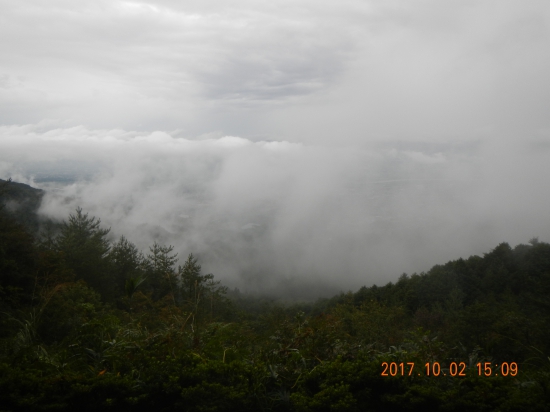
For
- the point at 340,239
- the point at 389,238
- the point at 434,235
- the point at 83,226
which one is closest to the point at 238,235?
the point at 340,239

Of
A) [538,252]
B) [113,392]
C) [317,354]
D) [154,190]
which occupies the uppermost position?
[154,190]

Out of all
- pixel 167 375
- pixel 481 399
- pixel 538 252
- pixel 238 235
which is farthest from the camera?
pixel 238 235

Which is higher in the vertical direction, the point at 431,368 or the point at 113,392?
the point at 431,368

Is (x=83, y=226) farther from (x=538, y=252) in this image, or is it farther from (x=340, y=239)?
(x=340, y=239)

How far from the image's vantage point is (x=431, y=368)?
4.33m

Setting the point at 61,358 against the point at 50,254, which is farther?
the point at 50,254

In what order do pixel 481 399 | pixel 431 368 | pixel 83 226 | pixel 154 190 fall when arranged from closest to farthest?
pixel 481 399 → pixel 431 368 → pixel 83 226 → pixel 154 190

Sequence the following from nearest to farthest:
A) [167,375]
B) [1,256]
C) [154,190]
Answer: [167,375] → [1,256] → [154,190]

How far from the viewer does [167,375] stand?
4.03m

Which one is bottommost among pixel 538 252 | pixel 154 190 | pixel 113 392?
pixel 113 392

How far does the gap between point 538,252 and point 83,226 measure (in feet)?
136

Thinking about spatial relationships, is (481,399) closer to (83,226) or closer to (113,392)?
(113,392)

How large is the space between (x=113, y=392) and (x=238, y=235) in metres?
172

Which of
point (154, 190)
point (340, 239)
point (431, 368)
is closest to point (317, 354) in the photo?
point (431, 368)
